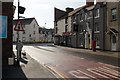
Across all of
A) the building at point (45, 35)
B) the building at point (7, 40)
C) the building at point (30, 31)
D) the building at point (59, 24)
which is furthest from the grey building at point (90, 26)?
the building at point (45, 35)

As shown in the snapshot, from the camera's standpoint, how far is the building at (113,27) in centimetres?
Answer: 3906

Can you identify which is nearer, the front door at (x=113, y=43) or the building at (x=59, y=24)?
the front door at (x=113, y=43)

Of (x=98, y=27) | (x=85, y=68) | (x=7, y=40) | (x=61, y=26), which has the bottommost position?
(x=85, y=68)

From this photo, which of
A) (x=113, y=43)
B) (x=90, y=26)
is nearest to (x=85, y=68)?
(x=113, y=43)

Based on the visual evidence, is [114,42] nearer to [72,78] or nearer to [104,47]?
[104,47]

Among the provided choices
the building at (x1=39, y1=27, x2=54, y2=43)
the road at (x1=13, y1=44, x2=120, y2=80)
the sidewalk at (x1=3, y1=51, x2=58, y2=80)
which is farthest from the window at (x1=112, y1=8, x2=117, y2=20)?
the building at (x1=39, y1=27, x2=54, y2=43)

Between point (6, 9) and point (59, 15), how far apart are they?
6703 cm

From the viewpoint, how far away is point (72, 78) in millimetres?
14375

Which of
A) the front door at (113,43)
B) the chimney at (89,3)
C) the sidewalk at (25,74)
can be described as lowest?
the sidewalk at (25,74)

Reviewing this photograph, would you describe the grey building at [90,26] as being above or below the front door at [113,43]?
above

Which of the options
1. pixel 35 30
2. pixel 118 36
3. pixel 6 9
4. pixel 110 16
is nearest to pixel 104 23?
pixel 110 16

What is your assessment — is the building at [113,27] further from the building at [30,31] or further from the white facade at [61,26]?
the building at [30,31]

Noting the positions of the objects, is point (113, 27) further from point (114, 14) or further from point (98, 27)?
point (98, 27)

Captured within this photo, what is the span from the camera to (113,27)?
133 feet
